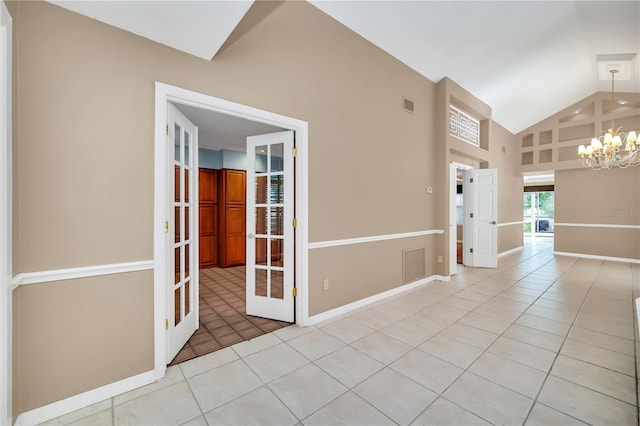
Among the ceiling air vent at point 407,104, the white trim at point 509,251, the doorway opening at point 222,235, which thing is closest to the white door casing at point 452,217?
the ceiling air vent at point 407,104

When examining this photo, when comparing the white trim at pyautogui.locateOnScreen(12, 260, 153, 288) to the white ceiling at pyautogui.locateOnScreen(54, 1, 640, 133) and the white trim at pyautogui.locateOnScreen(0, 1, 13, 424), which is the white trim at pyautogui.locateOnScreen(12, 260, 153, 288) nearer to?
the white trim at pyautogui.locateOnScreen(0, 1, 13, 424)

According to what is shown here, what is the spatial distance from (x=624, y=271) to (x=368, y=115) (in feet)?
20.7

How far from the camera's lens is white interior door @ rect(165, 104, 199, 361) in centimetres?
221

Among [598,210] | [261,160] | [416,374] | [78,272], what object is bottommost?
[416,374]

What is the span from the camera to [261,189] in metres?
3.04

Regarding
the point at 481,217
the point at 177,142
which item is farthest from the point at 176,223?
the point at 481,217

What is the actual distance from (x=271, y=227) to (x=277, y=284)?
25.2 inches

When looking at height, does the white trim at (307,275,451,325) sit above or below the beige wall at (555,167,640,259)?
below

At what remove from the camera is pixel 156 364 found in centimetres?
198

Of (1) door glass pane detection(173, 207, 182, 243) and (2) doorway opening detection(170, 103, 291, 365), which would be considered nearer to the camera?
(1) door glass pane detection(173, 207, 182, 243)

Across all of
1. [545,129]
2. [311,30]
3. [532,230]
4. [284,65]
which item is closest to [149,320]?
[284,65]

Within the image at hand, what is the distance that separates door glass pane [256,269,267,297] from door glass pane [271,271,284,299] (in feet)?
0.33

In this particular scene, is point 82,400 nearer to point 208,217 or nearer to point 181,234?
point 181,234

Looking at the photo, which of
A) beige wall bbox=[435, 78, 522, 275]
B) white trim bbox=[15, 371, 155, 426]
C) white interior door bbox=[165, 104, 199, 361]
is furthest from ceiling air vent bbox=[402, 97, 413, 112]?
white trim bbox=[15, 371, 155, 426]
